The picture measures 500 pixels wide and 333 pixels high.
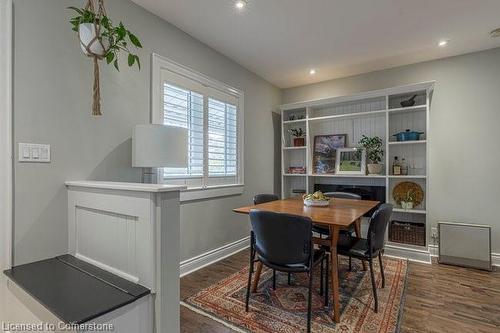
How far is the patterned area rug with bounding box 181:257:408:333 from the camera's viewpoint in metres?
1.91

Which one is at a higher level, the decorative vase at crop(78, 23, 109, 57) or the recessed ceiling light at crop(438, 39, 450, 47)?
the recessed ceiling light at crop(438, 39, 450, 47)

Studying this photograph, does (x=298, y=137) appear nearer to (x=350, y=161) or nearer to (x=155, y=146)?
(x=350, y=161)

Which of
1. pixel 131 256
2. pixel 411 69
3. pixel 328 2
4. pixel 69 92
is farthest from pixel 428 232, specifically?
pixel 69 92

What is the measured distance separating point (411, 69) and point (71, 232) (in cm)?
441

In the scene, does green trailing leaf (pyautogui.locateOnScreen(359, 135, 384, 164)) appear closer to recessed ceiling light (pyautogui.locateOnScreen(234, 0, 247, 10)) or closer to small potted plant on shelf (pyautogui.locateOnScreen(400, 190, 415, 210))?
small potted plant on shelf (pyautogui.locateOnScreen(400, 190, 415, 210))

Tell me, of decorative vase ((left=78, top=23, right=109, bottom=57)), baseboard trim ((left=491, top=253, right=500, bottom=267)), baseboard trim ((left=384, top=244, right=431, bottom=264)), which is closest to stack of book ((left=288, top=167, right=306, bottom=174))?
baseboard trim ((left=384, top=244, right=431, bottom=264))

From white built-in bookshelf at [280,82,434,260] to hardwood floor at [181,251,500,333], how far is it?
0.58 meters

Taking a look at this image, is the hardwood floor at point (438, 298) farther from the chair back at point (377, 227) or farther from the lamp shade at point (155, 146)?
the lamp shade at point (155, 146)

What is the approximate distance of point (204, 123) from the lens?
308 centimetres

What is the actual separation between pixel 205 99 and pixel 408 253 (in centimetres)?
327

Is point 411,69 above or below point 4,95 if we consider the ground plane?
above

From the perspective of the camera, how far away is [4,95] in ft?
5.23

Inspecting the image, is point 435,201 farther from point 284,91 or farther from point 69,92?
point 69,92

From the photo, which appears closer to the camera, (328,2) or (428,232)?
(328,2)
